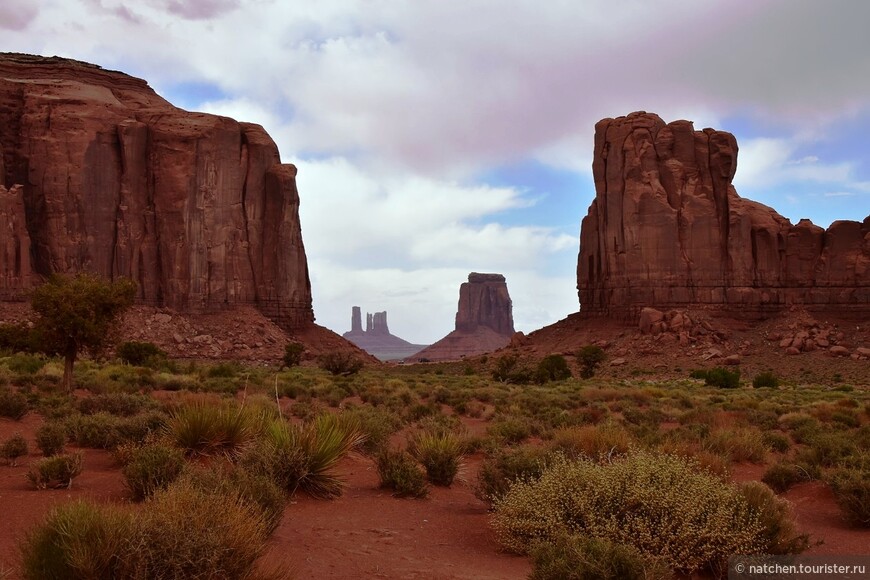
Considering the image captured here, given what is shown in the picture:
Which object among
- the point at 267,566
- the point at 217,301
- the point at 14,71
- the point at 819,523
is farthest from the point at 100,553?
the point at 14,71

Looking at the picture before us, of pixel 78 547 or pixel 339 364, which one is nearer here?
pixel 78 547

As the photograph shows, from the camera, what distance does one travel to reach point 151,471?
842 cm

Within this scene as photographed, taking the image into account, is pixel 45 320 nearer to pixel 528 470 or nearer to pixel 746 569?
pixel 528 470

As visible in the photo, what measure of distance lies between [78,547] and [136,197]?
6783 cm

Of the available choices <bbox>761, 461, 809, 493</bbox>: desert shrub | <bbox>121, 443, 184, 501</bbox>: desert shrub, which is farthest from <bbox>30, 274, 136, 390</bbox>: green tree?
<bbox>761, 461, 809, 493</bbox>: desert shrub

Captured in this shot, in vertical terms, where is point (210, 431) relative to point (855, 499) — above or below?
above

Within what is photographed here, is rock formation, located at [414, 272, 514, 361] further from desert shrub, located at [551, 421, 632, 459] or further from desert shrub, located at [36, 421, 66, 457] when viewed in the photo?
desert shrub, located at [36, 421, 66, 457]

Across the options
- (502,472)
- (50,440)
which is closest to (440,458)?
(502,472)

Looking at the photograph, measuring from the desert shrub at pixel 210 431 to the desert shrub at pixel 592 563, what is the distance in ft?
19.1

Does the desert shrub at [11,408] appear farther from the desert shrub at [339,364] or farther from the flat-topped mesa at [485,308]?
the flat-topped mesa at [485,308]

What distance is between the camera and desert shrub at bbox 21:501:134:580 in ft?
16.6

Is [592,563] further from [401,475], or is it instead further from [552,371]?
[552,371]

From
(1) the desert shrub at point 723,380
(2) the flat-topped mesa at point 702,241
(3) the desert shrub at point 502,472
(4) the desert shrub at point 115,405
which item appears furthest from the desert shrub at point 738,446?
(2) the flat-topped mesa at point 702,241

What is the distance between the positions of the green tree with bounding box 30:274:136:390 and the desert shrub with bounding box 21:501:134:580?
17306 mm
